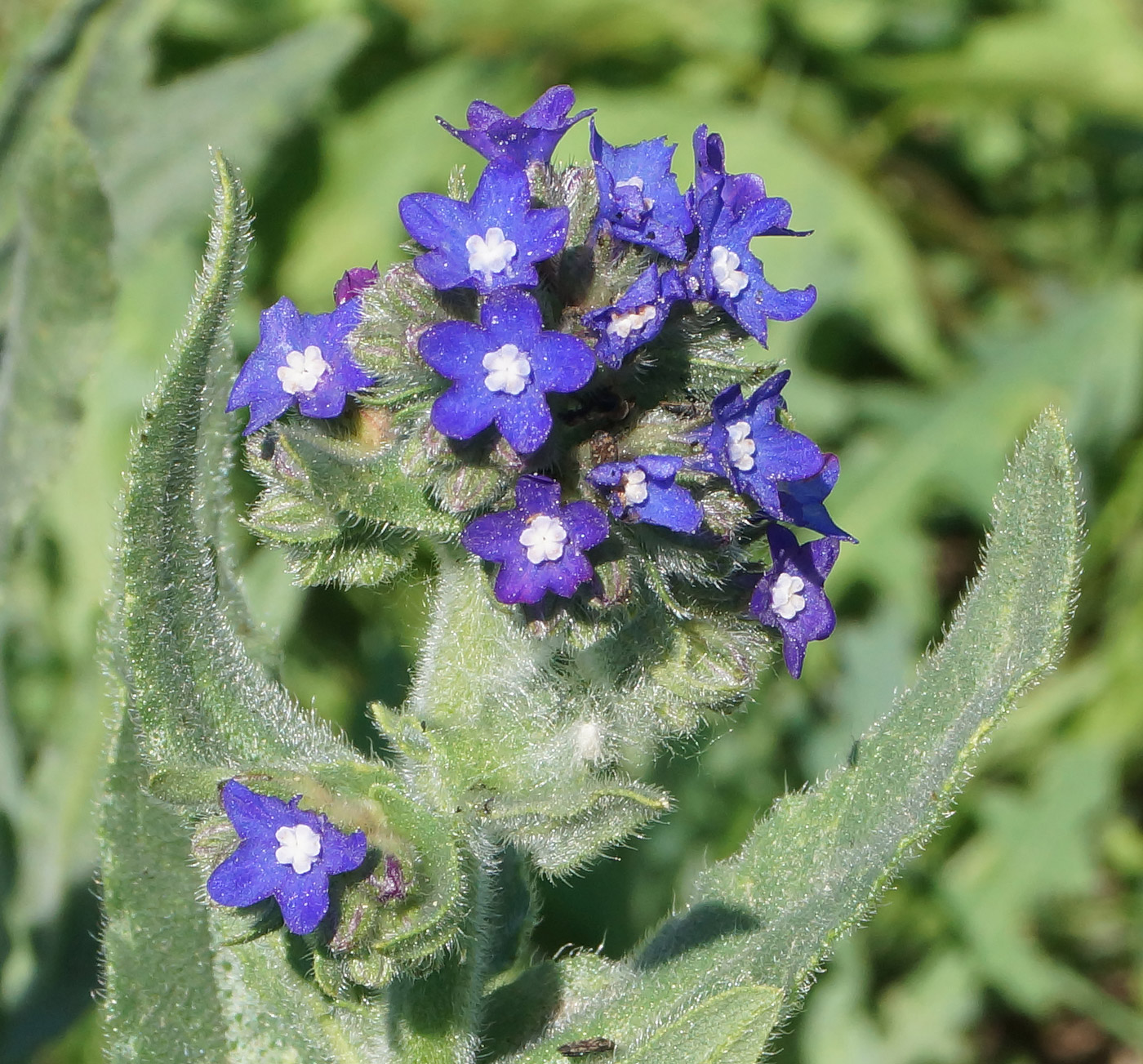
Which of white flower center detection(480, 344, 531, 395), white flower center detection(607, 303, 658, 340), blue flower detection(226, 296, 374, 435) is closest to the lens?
white flower center detection(480, 344, 531, 395)

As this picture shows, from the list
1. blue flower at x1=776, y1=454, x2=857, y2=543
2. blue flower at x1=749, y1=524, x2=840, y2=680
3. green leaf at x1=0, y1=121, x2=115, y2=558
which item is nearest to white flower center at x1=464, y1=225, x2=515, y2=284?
blue flower at x1=776, y1=454, x2=857, y2=543

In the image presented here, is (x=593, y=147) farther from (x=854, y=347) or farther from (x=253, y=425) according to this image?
(x=854, y=347)

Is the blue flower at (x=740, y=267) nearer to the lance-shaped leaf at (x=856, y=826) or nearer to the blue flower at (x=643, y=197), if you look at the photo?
the blue flower at (x=643, y=197)

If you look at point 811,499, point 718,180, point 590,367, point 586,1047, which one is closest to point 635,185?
point 718,180

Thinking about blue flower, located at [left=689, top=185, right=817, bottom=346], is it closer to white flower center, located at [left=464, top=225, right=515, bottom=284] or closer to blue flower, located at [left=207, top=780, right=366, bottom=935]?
white flower center, located at [left=464, top=225, right=515, bottom=284]

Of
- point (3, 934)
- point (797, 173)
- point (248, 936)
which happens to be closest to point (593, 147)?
point (248, 936)

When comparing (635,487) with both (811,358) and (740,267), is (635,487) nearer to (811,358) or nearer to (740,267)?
(740,267)
